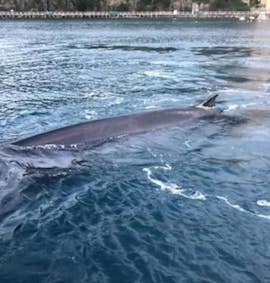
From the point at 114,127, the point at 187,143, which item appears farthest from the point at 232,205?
the point at 114,127

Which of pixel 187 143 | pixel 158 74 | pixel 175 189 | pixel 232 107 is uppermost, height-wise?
pixel 175 189

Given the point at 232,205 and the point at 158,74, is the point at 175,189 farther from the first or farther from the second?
the point at 158,74

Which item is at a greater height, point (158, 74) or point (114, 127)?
point (114, 127)

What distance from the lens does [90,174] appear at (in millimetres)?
15281

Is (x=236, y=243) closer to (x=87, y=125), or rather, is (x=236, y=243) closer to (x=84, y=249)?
(x=84, y=249)

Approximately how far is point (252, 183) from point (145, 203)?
10.5 ft

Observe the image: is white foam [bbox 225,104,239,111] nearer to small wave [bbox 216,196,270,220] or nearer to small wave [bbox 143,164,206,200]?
small wave [bbox 143,164,206,200]

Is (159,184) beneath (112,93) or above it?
above

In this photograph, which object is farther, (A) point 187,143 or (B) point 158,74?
(B) point 158,74

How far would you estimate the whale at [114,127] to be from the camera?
17.0 m

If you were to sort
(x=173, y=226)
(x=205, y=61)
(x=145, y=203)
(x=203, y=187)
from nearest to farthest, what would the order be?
(x=173, y=226)
(x=145, y=203)
(x=203, y=187)
(x=205, y=61)

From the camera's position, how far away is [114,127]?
18812 millimetres

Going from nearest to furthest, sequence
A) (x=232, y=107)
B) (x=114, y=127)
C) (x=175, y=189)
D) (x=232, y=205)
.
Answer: (x=232, y=205) → (x=175, y=189) → (x=114, y=127) → (x=232, y=107)

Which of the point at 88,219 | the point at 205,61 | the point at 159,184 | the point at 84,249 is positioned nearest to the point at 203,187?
the point at 159,184
